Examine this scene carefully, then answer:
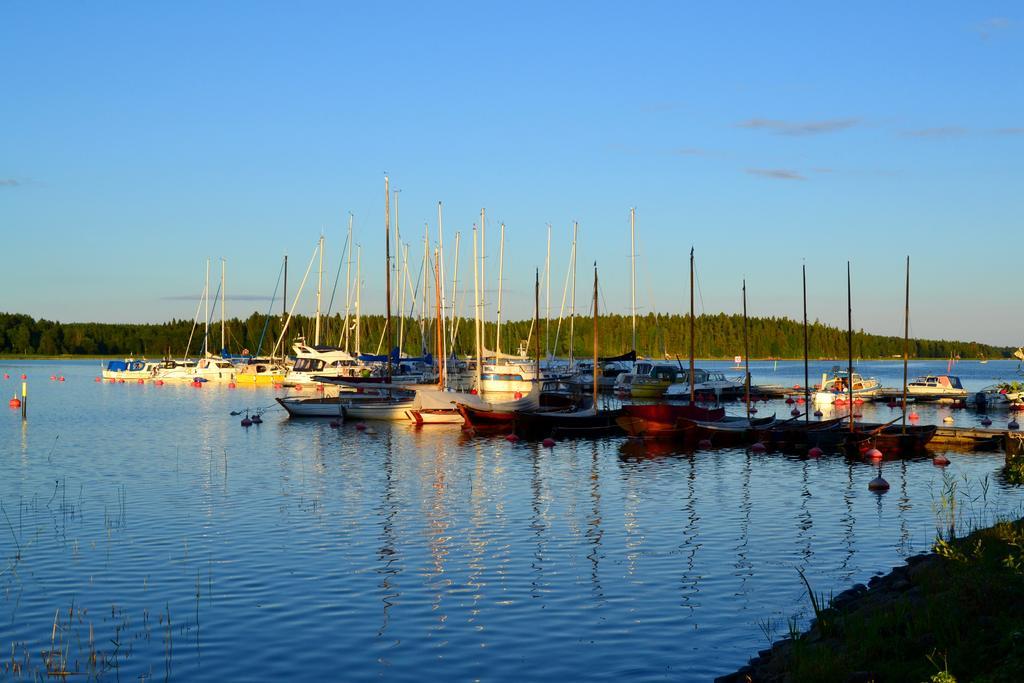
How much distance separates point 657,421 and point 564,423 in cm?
741

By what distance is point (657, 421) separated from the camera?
59688 mm

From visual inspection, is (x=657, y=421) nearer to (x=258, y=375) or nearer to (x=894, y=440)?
(x=894, y=440)

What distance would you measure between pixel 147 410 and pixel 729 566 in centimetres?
7374

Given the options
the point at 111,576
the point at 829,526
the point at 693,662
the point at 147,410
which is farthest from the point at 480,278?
the point at 693,662

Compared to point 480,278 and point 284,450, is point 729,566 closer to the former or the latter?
point 284,450

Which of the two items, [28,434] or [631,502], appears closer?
[631,502]

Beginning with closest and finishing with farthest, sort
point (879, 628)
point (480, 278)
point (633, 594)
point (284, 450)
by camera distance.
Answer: point (879, 628), point (633, 594), point (284, 450), point (480, 278)

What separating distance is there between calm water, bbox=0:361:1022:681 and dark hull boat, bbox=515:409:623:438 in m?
10.5

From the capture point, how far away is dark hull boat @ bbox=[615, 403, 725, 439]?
59.6 m

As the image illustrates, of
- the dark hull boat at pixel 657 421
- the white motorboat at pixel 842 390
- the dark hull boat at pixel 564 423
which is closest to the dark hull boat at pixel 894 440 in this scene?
the dark hull boat at pixel 657 421

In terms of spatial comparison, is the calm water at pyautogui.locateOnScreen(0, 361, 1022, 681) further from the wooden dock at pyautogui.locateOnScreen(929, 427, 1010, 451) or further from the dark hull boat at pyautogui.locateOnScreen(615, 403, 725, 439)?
the dark hull boat at pyautogui.locateOnScreen(615, 403, 725, 439)

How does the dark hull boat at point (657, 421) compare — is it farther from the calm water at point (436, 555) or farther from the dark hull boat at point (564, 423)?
the calm water at point (436, 555)

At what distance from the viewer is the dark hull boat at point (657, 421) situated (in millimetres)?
59594

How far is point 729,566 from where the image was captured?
25812 millimetres
